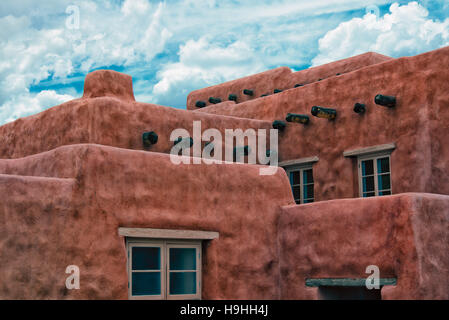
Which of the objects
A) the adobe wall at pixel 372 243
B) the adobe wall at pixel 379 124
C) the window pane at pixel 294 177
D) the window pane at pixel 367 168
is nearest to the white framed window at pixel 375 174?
the window pane at pixel 367 168

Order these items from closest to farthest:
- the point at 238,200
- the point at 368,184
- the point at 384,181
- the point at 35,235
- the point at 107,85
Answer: the point at 35,235 < the point at 238,200 < the point at 107,85 < the point at 384,181 < the point at 368,184

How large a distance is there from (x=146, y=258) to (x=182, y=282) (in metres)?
0.86

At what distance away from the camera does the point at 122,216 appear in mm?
9805

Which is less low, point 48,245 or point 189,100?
point 189,100

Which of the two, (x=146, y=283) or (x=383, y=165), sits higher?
(x=383, y=165)

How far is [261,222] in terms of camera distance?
11.6 metres

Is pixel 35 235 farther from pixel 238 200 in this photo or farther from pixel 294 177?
pixel 294 177

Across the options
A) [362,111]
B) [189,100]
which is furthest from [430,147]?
[189,100]

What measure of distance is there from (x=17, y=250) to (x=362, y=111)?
26.1ft

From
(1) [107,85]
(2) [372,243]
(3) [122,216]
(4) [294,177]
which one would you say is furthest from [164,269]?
(4) [294,177]

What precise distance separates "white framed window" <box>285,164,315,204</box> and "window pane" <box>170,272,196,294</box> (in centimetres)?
455

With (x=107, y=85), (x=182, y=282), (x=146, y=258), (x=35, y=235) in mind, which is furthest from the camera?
(x=107, y=85)

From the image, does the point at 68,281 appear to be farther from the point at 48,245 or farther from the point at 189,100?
the point at 189,100

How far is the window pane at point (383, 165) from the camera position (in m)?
13.1
